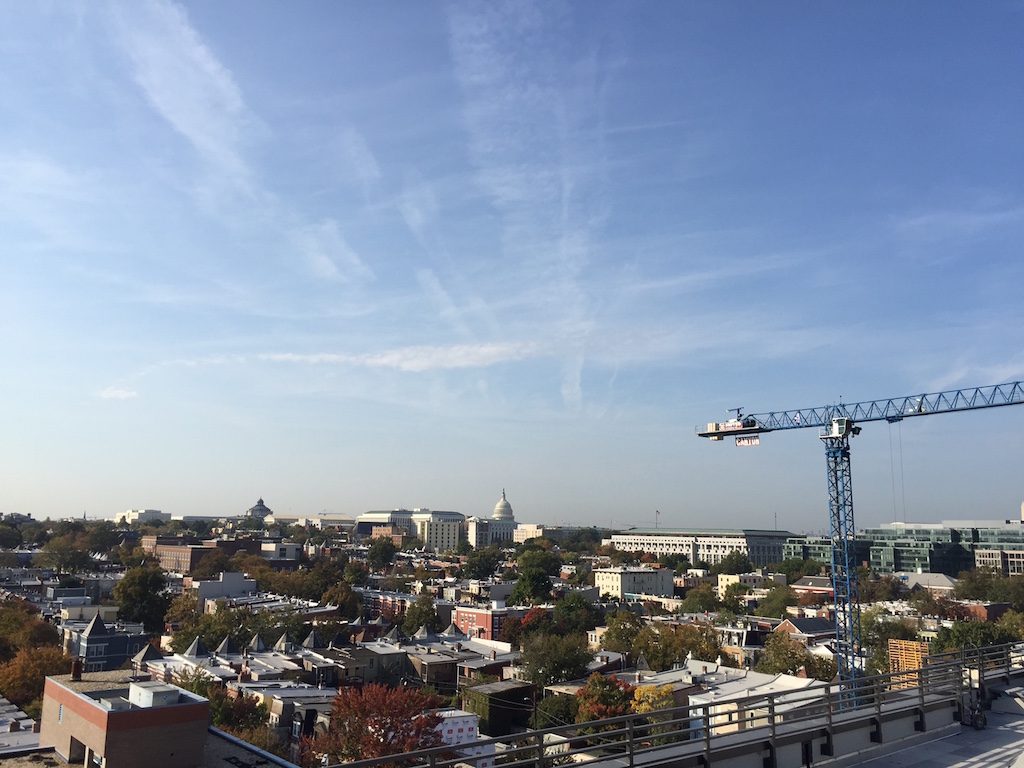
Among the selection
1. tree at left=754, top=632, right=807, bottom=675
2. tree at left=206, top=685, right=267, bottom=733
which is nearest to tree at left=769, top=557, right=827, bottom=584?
tree at left=754, top=632, right=807, bottom=675

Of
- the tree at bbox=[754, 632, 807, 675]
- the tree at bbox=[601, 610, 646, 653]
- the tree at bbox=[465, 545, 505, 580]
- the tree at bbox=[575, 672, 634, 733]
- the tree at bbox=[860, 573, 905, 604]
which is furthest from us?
the tree at bbox=[465, 545, 505, 580]

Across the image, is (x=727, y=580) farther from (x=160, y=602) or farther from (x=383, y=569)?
(x=160, y=602)

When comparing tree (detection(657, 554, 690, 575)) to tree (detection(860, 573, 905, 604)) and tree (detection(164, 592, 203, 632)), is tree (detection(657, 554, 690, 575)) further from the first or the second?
tree (detection(164, 592, 203, 632))

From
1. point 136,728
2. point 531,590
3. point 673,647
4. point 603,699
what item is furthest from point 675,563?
point 136,728

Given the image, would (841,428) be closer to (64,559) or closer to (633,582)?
(633,582)

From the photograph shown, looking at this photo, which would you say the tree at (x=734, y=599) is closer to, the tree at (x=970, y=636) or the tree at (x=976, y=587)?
the tree at (x=976, y=587)

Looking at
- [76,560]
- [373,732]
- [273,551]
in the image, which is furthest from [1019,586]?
[76,560]
